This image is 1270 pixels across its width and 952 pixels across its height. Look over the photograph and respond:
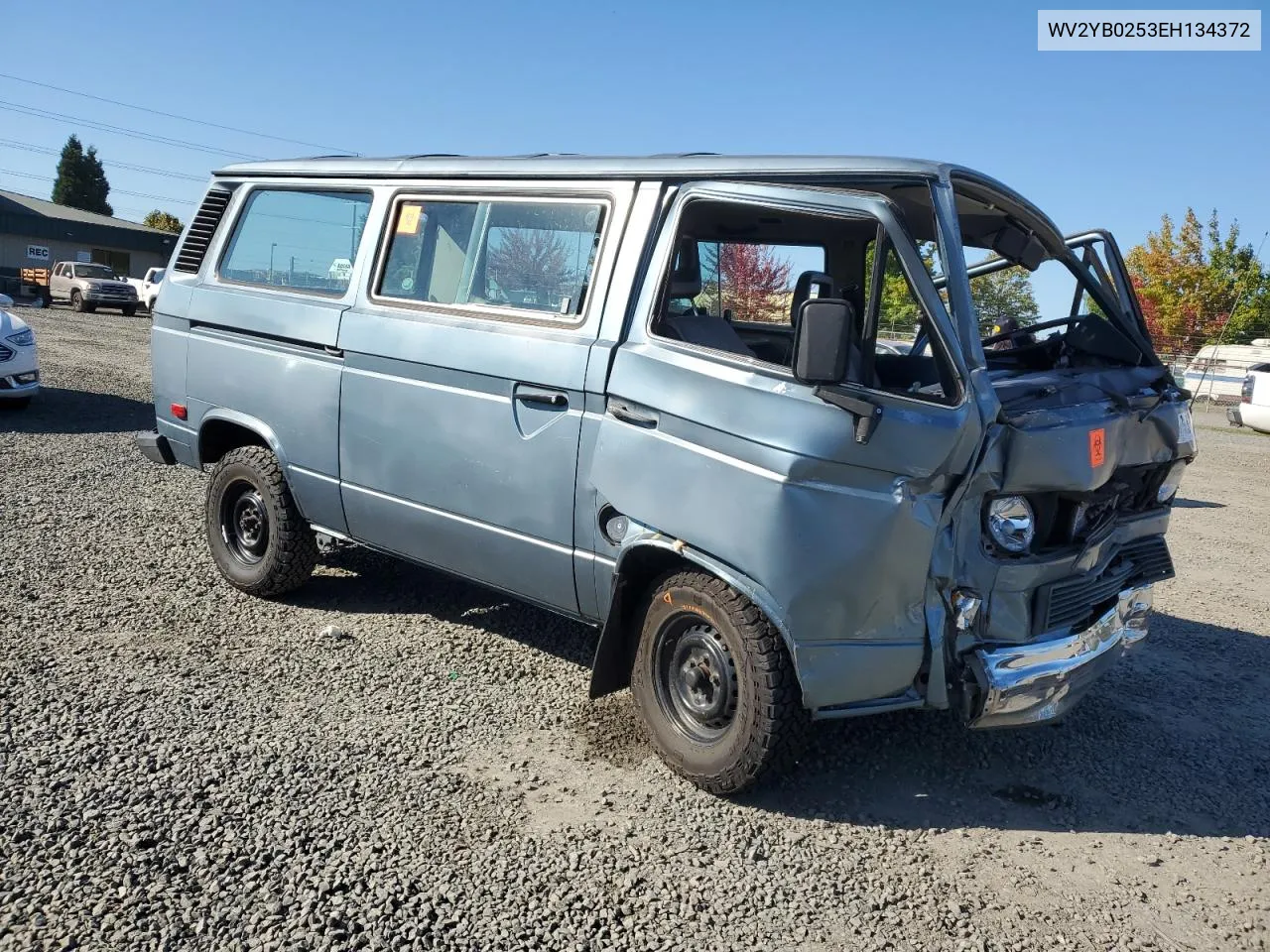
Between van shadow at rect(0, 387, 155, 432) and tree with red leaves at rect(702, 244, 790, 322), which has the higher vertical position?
tree with red leaves at rect(702, 244, 790, 322)

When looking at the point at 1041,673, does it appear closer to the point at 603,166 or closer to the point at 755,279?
→ the point at 755,279

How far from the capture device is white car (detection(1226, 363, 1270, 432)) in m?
19.5

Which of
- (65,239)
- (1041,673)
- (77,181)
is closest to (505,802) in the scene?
(1041,673)

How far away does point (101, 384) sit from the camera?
1362cm

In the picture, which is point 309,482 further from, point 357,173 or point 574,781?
point 574,781

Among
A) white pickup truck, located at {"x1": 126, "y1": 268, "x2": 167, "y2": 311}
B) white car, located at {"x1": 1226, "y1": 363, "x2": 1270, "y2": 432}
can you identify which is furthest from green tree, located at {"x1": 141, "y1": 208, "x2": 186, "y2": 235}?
white car, located at {"x1": 1226, "y1": 363, "x2": 1270, "y2": 432}

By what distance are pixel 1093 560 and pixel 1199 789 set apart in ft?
3.73

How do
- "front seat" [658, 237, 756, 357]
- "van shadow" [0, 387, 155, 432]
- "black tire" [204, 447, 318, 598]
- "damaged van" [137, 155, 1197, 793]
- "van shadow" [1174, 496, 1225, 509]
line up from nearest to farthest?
"damaged van" [137, 155, 1197, 793] → "front seat" [658, 237, 756, 357] → "black tire" [204, 447, 318, 598] → "van shadow" [0, 387, 155, 432] → "van shadow" [1174, 496, 1225, 509]

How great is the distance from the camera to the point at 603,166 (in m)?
4.10

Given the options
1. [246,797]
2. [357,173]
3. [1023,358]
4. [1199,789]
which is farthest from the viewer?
[357,173]

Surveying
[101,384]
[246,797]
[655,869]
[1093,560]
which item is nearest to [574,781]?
[655,869]

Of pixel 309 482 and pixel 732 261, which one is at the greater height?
pixel 732 261

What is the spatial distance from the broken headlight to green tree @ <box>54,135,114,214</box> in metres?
81.0

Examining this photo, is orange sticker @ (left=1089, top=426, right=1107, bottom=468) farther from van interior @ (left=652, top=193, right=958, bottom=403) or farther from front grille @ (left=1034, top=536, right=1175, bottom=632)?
van interior @ (left=652, top=193, right=958, bottom=403)
